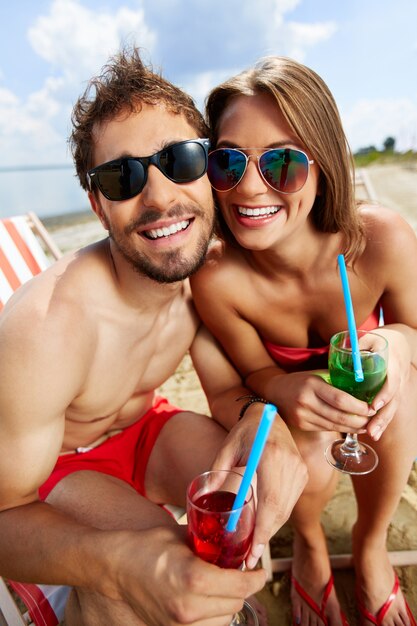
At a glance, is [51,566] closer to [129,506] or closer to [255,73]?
[129,506]

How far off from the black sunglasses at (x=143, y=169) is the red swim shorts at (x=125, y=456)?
1.26m

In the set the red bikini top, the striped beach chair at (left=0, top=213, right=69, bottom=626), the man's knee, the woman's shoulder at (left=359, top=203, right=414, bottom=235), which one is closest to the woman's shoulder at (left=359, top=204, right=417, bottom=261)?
the woman's shoulder at (left=359, top=203, right=414, bottom=235)

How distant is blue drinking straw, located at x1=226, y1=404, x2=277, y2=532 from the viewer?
87 cm

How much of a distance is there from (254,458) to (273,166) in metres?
1.27

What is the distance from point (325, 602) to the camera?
194 cm

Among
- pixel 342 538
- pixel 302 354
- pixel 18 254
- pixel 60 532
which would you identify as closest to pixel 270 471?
pixel 60 532

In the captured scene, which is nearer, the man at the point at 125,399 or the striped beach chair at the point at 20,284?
the man at the point at 125,399

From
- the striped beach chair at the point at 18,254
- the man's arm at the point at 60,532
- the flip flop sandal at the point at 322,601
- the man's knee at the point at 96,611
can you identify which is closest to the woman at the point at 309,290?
the flip flop sandal at the point at 322,601

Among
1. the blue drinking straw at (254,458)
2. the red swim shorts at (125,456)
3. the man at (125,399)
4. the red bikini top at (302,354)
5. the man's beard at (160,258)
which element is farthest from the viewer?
the red bikini top at (302,354)

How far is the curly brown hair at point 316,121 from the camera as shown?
5.61ft

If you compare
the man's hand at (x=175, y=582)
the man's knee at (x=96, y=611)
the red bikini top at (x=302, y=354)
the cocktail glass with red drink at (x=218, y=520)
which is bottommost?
the man's knee at (x=96, y=611)

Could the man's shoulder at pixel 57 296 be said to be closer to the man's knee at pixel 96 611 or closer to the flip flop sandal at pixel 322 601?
the man's knee at pixel 96 611

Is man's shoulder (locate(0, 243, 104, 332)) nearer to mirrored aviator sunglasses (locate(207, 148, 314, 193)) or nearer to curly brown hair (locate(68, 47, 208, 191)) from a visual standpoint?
curly brown hair (locate(68, 47, 208, 191))

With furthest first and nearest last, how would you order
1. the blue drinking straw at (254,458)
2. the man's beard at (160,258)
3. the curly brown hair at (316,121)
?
the man's beard at (160,258)
the curly brown hair at (316,121)
the blue drinking straw at (254,458)
